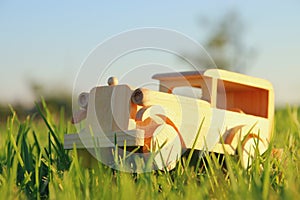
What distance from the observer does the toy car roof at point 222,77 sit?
2383 millimetres

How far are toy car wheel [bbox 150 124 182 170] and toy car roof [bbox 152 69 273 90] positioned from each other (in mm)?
403

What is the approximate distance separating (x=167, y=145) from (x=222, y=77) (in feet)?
1.79

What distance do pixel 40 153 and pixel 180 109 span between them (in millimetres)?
546

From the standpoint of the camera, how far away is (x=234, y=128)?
2.35 metres

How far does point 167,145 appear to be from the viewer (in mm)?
2023

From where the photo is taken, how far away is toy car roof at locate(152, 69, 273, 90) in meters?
2.38

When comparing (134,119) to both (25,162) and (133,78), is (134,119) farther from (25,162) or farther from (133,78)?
(25,162)

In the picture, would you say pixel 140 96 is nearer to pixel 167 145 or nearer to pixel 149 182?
pixel 167 145

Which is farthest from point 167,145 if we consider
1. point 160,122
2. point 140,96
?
point 140,96

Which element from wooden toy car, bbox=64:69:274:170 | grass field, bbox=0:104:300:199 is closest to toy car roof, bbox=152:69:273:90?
wooden toy car, bbox=64:69:274:170

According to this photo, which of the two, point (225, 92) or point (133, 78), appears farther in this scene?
point (225, 92)

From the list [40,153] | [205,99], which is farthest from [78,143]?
[205,99]

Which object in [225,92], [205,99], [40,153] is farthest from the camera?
[225,92]

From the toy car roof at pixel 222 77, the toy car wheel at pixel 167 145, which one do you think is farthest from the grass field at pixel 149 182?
the toy car roof at pixel 222 77
